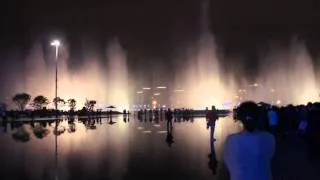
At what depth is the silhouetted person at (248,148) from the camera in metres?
4.81

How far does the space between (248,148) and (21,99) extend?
130480mm

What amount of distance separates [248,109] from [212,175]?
9.12 m

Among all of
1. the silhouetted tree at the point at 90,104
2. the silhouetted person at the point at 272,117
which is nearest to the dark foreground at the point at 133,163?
the silhouetted person at the point at 272,117

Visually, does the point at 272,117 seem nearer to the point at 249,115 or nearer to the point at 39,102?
the point at 249,115

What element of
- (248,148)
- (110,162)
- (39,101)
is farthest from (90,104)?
(248,148)

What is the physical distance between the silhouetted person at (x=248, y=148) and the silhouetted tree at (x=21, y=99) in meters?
130

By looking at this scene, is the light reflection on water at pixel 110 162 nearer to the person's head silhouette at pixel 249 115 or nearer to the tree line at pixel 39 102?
the person's head silhouette at pixel 249 115

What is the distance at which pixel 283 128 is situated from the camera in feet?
111

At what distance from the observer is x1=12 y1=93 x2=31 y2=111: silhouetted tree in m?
130

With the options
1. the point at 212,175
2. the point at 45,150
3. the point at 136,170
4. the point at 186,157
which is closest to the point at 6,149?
the point at 45,150

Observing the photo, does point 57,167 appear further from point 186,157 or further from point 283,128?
point 283,128

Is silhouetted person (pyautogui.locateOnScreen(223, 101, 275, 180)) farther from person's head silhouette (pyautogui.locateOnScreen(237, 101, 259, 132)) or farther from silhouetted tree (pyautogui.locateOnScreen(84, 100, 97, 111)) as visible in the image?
silhouetted tree (pyautogui.locateOnScreen(84, 100, 97, 111))

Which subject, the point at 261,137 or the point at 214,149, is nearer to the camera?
the point at 261,137

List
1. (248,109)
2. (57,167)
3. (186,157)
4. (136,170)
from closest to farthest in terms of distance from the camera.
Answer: (248,109)
(136,170)
(57,167)
(186,157)
